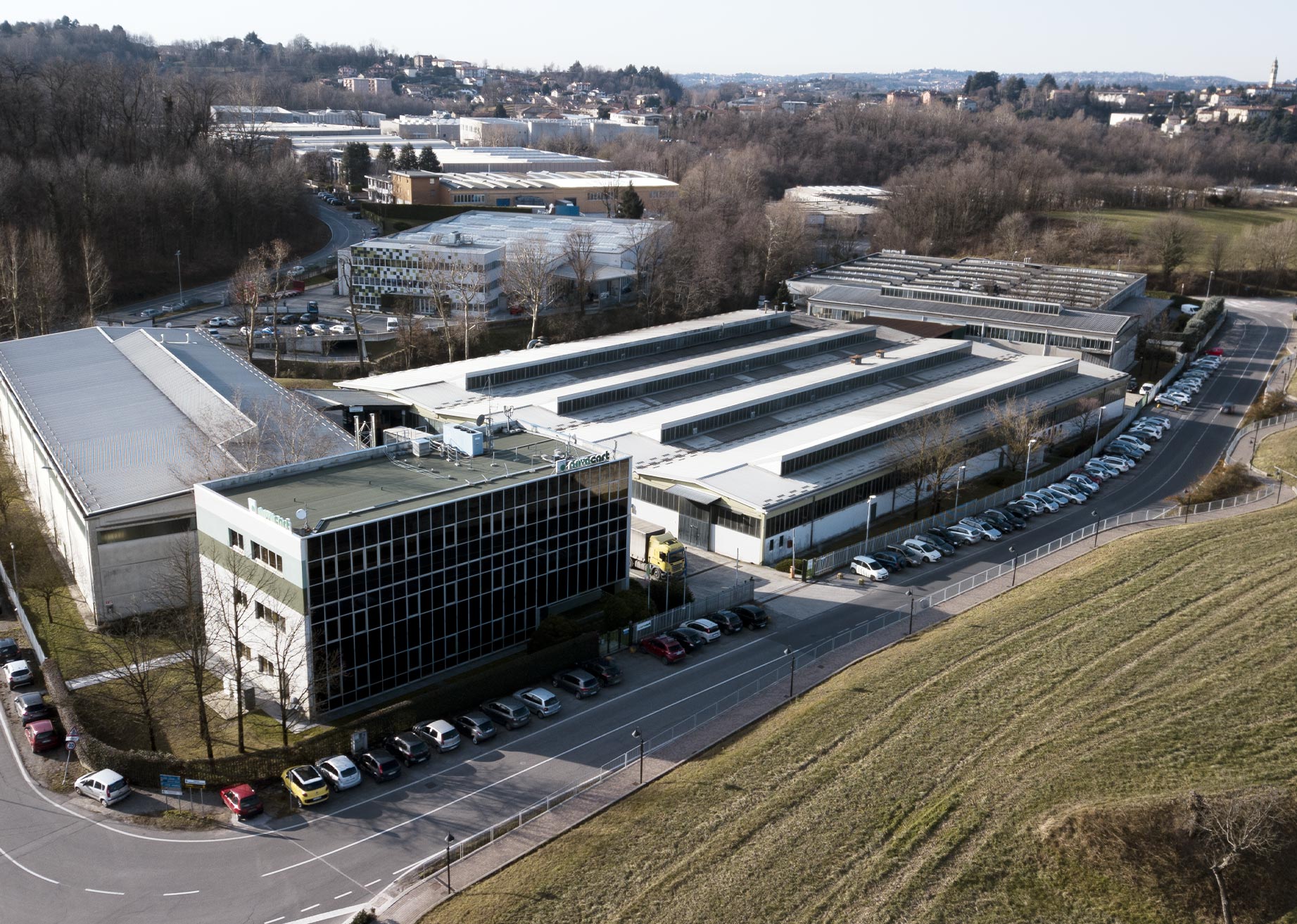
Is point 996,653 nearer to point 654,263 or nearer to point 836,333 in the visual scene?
point 836,333

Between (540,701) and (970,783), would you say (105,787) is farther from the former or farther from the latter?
(970,783)

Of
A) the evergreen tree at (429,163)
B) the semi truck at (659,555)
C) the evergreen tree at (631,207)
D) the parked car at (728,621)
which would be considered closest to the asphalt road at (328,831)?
the parked car at (728,621)

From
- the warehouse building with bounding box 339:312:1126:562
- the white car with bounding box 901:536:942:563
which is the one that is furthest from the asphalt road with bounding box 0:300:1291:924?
the white car with bounding box 901:536:942:563

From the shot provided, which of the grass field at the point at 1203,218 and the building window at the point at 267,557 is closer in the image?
the building window at the point at 267,557

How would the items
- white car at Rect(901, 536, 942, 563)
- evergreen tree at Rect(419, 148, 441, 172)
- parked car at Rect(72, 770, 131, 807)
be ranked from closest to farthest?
1. parked car at Rect(72, 770, 131, 807)
2. white car at Rect(901, 536, 942, 563)
3. evergreen tree at Rect(419, 148, 441, 172)

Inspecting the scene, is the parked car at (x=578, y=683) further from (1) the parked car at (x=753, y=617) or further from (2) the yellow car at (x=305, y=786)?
(2) the yellow car at (x=305, y=786)

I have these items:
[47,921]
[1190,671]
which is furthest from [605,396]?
[47,921]

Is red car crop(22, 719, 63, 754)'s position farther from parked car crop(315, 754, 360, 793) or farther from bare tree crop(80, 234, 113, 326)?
bare tree crop(80, 234, 113, 326)
